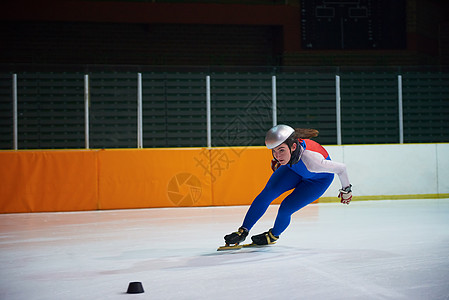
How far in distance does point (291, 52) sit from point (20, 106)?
33.4 feet

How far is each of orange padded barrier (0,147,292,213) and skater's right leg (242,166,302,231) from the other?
5.16m

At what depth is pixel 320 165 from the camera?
5.09m

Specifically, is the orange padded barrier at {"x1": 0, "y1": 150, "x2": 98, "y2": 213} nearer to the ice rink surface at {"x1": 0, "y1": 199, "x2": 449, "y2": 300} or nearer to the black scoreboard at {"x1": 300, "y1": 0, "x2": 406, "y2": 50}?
the ice rink surface at {"x1": 0, "y1": 199, "x2": 449, "y2": 300}

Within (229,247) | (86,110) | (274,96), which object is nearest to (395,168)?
(274,96)

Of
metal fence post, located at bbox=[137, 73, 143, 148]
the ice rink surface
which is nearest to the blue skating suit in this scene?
the ice rink surface

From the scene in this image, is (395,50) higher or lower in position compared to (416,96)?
higher

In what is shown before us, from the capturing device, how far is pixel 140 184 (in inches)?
412

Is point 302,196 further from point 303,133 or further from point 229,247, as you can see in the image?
point 229,247

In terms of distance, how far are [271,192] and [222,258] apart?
0.92 meters

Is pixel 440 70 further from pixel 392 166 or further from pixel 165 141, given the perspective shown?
pixel 165 141

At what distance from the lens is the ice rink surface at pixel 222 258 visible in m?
3.61

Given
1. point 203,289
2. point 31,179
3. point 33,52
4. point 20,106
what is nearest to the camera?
point 203,289

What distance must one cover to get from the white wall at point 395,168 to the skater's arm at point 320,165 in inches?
241

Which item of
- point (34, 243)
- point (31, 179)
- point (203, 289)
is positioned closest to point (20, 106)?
point (31, 179)
